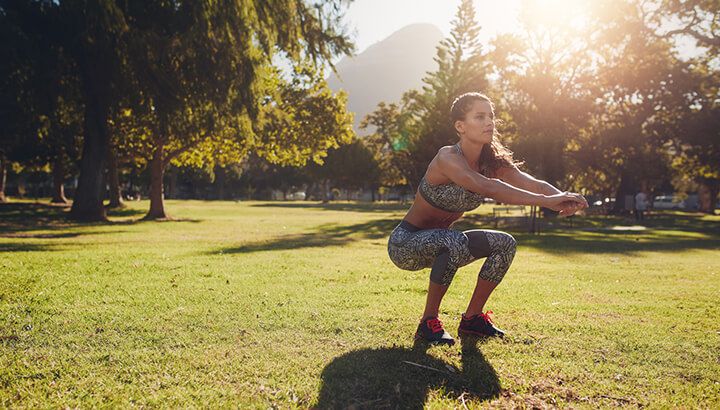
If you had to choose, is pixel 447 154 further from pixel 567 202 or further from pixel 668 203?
pixel 668 203

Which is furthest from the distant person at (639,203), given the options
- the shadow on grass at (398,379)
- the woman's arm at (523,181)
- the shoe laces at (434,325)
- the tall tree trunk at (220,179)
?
the tall tree trunk at (220,179)

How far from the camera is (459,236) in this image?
4.51 metres

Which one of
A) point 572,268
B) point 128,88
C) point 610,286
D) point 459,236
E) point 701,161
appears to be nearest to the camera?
point 459,236

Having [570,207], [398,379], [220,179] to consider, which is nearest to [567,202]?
[570,207]

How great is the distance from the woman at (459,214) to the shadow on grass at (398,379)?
0.51m

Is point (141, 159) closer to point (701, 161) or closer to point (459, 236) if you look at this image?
point (459, 236)

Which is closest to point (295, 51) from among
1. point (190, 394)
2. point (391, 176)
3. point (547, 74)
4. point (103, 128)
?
point (103, 128)

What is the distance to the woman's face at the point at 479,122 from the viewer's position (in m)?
4.62

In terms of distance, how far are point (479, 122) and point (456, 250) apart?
1.16m

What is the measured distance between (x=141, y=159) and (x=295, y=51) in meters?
18.2

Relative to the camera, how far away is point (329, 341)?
14.6 feet

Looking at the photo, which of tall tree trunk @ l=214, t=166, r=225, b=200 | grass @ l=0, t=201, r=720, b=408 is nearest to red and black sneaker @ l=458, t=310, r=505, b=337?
grass @ l=0, t=201, r=720, b=408

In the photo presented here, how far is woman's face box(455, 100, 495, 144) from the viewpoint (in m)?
4.62

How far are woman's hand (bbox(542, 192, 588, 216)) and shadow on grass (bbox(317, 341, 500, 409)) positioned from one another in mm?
1319
